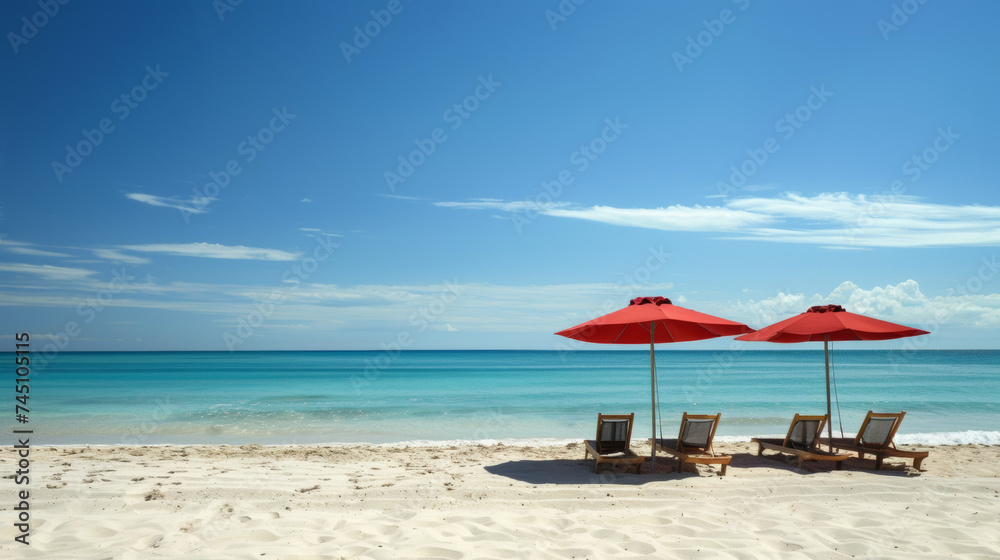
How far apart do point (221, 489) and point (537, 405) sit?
13397 millimetres

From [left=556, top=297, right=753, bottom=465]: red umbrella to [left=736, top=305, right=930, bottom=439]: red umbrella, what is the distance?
→ 1.92ft

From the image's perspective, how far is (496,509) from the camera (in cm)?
515

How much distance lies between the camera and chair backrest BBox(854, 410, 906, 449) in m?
7.05

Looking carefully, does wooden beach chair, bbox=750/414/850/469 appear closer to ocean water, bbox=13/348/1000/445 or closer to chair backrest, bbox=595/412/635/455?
ocean water, bbox=13/348/1000/445

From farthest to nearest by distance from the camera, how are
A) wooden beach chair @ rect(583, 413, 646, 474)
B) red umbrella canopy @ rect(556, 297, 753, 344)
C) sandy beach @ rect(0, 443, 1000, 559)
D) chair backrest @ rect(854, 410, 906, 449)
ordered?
chair backrest @ rect(854, 410, 906, 449), wooden beach chair @ rect(583, 413, 646, 474), red umbrella canopy @ rect(556, 297, 753, 344), sandy beach @ rect(0, 443, 1000, 559)

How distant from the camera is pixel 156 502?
5297mm

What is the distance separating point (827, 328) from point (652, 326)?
2429 mm

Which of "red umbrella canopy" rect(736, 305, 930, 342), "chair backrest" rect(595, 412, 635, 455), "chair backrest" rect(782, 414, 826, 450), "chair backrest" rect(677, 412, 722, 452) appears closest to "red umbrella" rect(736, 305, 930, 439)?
"red umbrella canopy" rect(736, 305, 930, 342)

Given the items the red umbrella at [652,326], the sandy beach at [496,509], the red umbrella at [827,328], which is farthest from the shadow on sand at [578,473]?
the red umbrella at [827,328]

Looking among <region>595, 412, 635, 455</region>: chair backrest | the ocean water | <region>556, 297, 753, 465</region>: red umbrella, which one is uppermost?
<region>556, 297, 753, 465</region>: red umbrella

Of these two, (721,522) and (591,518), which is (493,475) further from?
(721,522)

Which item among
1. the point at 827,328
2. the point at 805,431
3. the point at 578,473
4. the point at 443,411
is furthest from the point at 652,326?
the point at 443,411

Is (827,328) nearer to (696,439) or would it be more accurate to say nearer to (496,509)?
(696,439)

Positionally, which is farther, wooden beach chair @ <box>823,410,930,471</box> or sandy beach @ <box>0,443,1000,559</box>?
wooden beach chair @ <box>823,410,930,471</box>
